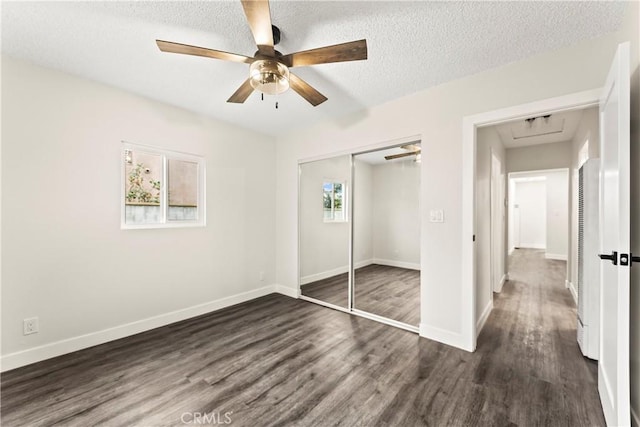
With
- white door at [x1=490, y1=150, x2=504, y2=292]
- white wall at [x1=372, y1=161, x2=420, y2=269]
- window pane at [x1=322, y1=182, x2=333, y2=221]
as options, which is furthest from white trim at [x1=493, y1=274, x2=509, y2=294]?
window pane at [x1=322, y1=182, x2=333, y2=221]

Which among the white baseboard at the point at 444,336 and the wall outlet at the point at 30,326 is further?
the white baseboard at the point at 444,336

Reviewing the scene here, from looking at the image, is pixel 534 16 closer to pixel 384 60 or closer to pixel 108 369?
pixel 384 60

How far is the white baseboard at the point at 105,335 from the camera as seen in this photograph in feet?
7.04

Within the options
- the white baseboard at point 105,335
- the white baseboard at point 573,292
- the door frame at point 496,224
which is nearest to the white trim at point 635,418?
the door frame at point 496,224

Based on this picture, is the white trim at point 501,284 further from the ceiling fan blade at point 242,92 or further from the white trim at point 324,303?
the ceiling fan blade at point 242,92

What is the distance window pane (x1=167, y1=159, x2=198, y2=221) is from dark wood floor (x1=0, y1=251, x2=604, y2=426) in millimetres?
1313

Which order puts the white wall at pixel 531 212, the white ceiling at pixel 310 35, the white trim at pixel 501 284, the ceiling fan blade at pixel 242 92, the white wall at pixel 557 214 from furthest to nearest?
the white wall at pixel 531 212
the white wall at pixel 557 214
the white trim at pixel 501 284
the ceiling fan blade at pixel 242 92
the white ceiling at pixel 310 35

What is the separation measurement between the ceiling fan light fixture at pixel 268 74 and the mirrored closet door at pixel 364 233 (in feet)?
5.43

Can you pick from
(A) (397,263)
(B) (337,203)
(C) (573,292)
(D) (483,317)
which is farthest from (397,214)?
(C) (573,292)

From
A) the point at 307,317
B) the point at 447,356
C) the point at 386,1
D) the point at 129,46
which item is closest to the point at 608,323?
the point at 447,356

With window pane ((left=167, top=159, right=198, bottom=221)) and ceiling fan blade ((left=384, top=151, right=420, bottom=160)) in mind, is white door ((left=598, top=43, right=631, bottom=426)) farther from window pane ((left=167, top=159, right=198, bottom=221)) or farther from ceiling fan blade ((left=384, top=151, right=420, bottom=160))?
window pane ((left=167, top=159, right=198, bottom=221))

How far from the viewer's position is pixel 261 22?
4.76 ft

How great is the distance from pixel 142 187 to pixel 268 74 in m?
2.10

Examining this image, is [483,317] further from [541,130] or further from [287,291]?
[541,130]
